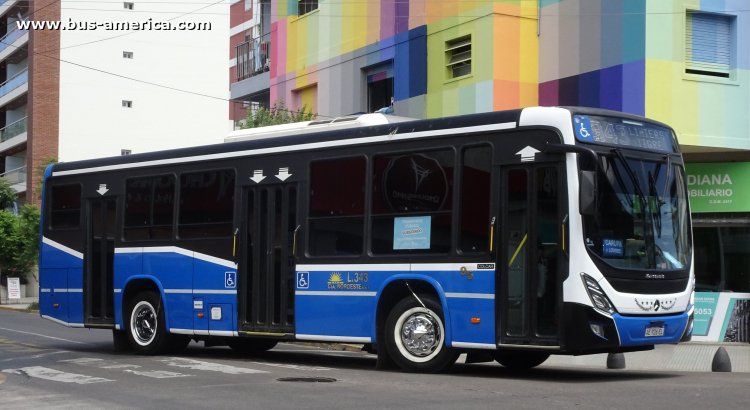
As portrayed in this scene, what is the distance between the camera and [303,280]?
50.7ft

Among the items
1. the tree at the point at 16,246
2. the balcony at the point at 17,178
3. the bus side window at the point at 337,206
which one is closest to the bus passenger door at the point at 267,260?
the bus side window at the point at 337,206

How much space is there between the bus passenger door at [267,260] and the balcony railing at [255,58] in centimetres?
2128

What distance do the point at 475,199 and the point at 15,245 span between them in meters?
41.2

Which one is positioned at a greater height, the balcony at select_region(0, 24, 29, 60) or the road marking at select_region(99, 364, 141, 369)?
the balcony at select_region(0, 24, 29, 60)

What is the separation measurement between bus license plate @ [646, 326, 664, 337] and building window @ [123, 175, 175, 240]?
26.5ft

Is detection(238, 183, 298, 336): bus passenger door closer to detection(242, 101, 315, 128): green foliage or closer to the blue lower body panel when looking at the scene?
the blue lower body panel

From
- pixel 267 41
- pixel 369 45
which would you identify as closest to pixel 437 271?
pixel 369 45

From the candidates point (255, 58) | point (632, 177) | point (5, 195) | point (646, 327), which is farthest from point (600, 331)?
point (5, 195)

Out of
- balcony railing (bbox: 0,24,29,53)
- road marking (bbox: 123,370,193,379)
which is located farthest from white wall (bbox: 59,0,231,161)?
road marking (bbox: 123,370,193,379)

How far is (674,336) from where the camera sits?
519 inches

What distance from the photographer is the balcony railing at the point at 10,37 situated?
2571 inches

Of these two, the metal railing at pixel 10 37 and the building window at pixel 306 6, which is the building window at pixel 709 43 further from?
the metal railing at pixel 10 37

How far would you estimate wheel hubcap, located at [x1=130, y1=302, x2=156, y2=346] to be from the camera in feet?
59.1

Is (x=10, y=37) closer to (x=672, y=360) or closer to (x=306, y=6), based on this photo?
(x=306, y=6)
